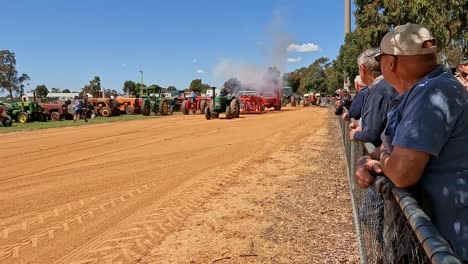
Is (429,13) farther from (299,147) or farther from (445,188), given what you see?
(445,188)

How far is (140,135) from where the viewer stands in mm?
15883

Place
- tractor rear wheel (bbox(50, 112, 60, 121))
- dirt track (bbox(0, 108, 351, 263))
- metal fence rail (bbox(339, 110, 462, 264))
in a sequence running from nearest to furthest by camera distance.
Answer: metal fence rail (bbox(339, 110, 462, 264)) < dirt track (bbox(0, 108, 351, 263)) < tractor rear wheel (bbox(50, 112, 60, 121))

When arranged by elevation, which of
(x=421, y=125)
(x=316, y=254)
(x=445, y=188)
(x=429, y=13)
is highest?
(x=429, y=13)

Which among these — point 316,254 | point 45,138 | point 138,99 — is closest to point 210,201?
point 316,254

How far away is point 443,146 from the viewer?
1.88 m

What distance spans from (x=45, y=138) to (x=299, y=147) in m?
9.65

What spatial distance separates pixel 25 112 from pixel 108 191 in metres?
22.6

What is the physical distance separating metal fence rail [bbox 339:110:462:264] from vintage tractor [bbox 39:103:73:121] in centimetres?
2800

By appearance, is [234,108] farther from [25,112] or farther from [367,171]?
[367,171]

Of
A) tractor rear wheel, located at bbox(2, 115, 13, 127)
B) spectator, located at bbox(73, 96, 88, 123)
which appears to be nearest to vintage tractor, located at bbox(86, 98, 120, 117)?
spectator, located at bbox(73, 96, 88, 123)

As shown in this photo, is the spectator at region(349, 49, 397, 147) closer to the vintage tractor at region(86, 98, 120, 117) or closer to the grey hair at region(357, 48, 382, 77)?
the grey hair at region(357, 48, 382, 77)

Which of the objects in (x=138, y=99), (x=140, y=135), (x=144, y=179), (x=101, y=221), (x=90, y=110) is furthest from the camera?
(x=138, y=99)

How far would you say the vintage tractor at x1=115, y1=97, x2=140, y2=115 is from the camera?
32.9m

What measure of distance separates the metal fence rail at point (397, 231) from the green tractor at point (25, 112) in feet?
89.2
